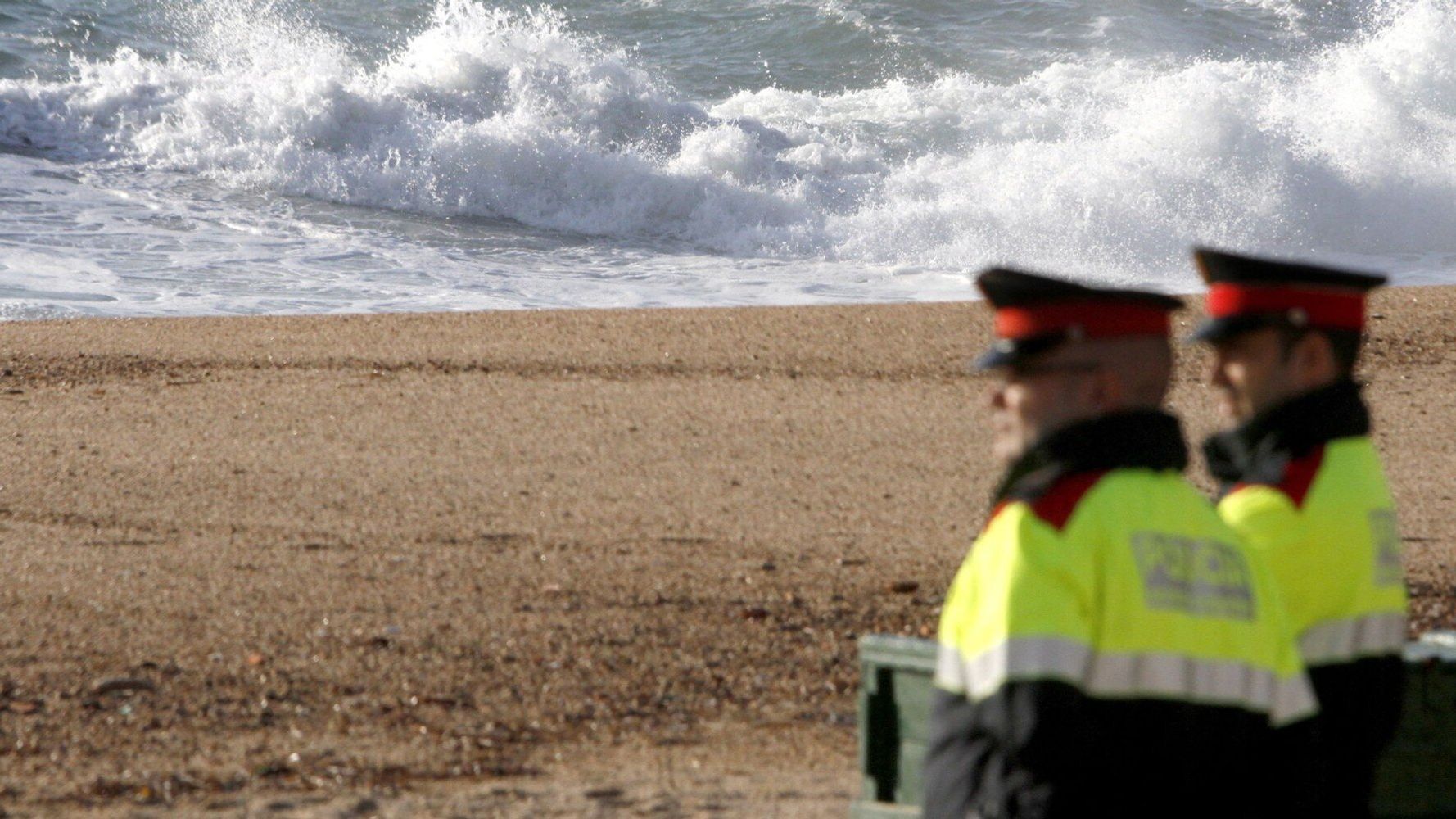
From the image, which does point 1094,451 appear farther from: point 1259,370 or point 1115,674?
point 1259,370

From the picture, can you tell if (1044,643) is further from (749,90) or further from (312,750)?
(749,90)

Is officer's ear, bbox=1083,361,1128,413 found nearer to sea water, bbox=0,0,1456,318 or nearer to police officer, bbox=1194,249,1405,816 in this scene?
police officer, bbox=1194,249,1405,816

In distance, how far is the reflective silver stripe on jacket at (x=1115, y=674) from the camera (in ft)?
6.43

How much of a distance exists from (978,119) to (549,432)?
13.7 m

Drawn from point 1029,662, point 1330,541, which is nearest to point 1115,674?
point 1029,662

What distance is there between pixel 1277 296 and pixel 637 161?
1554cm

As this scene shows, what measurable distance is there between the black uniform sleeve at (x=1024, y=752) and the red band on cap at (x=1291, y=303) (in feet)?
2.48

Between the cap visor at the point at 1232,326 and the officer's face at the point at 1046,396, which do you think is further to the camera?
the cap visor at the point at 1232,326

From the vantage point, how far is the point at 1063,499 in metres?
2.05

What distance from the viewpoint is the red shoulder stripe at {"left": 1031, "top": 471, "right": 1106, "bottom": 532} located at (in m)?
2.03

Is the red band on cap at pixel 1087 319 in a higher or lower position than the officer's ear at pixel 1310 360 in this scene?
higher

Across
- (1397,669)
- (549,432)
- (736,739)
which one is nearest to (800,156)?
(549,432)

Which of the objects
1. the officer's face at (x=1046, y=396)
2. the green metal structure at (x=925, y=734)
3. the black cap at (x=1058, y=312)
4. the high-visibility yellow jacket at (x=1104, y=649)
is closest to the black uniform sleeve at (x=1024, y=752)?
the high-visibility yellow jacket at (x=1104, y=649)

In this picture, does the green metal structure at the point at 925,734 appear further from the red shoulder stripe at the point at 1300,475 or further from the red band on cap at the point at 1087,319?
the red band on cap at the point at 1087,319
